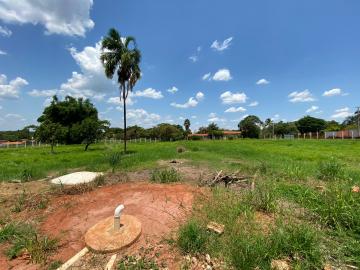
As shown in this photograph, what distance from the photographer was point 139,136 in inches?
2542

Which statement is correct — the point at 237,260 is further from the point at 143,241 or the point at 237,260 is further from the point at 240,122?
the point at 240,122

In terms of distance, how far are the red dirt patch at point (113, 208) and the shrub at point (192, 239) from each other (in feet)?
1.46

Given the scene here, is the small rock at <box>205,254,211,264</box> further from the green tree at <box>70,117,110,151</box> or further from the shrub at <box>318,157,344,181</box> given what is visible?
the green tree at <box>70,117,110,151</box>

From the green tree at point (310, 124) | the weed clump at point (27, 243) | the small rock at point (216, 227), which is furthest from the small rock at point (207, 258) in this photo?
the green tree at point (310, 124)

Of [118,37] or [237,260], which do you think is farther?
[118,37]

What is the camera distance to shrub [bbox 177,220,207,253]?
344 centimetres

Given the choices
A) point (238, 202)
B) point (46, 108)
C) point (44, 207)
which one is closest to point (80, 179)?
point (44, 207)

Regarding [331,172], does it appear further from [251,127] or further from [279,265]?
[251,127]

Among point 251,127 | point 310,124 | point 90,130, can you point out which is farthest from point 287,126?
point 90,130

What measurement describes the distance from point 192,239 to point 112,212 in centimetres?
198

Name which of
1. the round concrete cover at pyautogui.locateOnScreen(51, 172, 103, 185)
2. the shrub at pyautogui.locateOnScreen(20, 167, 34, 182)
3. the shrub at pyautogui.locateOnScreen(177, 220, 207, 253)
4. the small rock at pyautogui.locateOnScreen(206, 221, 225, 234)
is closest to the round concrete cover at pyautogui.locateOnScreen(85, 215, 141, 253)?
the shrub at pyautogui.locateOnScreen(177, 220, 207, 253)

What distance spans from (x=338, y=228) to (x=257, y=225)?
3.93 ft

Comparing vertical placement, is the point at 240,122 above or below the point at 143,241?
above

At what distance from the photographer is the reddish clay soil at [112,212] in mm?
3877
